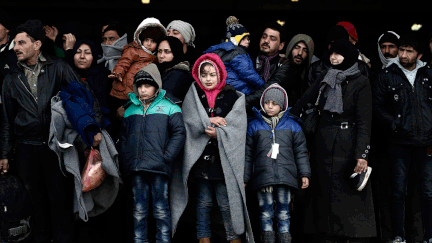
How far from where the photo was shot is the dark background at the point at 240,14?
9.26m

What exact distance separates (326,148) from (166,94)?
1.79 m

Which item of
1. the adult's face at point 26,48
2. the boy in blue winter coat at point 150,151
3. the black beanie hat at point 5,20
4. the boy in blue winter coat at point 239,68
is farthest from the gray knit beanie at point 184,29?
the black beanie hat at point 5,20

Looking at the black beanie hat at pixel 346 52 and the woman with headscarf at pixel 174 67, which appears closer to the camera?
the black beanie hat at pixel 346 52

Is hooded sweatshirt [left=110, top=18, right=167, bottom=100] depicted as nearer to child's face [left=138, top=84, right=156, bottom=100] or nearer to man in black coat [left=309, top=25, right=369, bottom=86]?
child's face [left=138, top=84, right=156, bottom=100]

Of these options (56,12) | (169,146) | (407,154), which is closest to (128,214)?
(169,146)

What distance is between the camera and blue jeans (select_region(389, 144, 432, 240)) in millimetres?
5344

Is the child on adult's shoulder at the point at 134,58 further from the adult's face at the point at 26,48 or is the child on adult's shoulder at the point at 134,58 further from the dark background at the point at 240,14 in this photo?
the dark background at the point at 240,14

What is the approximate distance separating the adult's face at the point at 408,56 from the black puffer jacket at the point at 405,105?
99 mm

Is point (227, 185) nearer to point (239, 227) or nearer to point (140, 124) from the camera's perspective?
point (239, 227)

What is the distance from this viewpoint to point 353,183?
16.8 feet

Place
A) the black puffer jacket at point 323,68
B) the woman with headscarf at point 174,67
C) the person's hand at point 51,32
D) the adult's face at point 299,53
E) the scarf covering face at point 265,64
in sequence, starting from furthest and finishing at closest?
the person's hand at point 51,32, the adult's face at point 299,53, the scarf covering face at point 265,64, the black puffer jacket at point 323,68, the woman with headscarf at point 174,67

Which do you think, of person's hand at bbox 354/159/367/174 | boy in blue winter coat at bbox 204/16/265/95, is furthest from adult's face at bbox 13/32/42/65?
person's hand at bbox 354/159/367/174

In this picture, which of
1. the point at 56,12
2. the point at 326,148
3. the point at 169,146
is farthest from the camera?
the point at 56,12

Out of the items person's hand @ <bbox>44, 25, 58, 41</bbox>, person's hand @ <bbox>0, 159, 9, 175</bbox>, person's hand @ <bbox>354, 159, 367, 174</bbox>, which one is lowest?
person's hand @ <bbox>354, 159, 367, 174</bbox>
